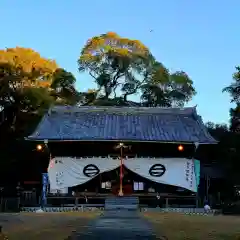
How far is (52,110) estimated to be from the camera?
103 ft

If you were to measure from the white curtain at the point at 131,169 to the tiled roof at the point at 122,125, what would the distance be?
56.1 inches

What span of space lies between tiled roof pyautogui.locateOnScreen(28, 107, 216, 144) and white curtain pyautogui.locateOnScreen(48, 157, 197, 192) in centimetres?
142

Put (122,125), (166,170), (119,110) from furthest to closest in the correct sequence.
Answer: (119,110), (122,125), (166,170)

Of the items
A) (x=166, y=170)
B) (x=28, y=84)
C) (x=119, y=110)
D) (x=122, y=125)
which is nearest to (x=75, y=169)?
(x=122, y=125)

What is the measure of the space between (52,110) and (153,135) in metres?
7.42

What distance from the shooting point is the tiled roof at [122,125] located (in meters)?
27.1

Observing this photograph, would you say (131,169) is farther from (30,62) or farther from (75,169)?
(30,62)

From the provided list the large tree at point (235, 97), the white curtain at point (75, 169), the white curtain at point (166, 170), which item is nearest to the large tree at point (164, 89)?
the large tree at point (235, 97)

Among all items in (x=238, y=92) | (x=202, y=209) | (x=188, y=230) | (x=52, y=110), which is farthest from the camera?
(x=238, y=92)

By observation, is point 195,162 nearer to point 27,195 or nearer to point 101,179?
point 101,179

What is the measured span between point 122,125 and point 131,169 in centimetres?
302

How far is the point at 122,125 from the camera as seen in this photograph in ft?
96.1

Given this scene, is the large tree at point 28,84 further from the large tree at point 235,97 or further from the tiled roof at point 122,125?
the large tree at point 235,97

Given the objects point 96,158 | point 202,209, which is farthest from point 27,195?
point 202,209
